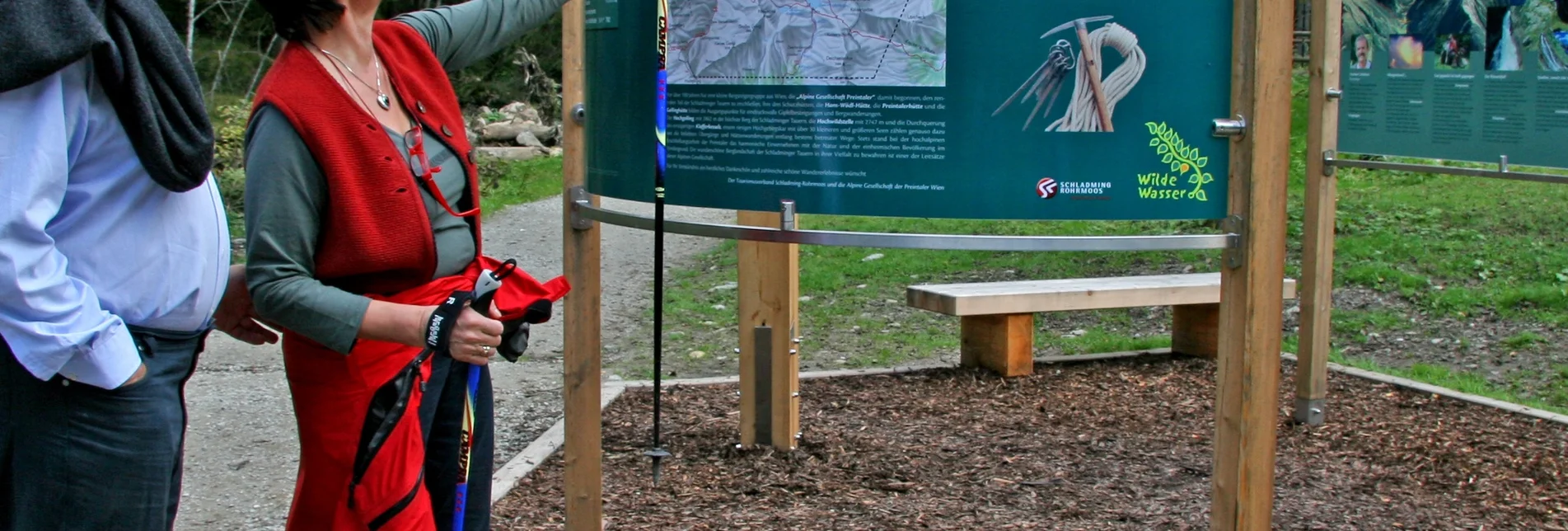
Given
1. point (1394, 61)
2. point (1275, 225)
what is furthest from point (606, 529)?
point (1394, 61)

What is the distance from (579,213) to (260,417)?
288 centimetres

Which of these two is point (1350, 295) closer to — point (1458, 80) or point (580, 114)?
point (1458, 80)

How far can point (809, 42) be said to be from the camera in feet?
10.5

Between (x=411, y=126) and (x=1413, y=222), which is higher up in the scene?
(x=411, y=126)

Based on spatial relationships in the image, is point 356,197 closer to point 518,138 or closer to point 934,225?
point 934,225

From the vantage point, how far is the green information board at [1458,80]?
519 centimetres

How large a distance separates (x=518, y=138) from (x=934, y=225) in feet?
48.8

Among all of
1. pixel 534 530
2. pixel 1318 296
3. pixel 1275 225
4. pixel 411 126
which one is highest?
pixel 411 126

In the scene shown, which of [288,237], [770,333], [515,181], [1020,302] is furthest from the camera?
[515,181]

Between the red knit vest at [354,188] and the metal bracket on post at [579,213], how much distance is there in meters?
1.04

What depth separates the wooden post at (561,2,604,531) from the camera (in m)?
3.68

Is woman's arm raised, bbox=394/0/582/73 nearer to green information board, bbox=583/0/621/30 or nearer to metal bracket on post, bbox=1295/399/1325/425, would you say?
green information board, bbox=583/0/621/30

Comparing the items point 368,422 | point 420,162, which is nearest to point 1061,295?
point 420,162

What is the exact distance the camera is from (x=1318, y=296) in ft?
18.0
